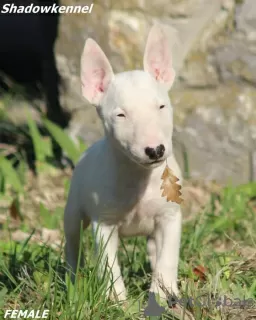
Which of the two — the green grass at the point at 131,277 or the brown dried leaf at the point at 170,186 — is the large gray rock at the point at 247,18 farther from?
the brown dried leaf at the point at 170,186

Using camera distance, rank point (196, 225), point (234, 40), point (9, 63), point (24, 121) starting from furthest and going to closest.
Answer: point (9, 63) < point (24, 121) < point (234, 40) < point (196, 225)

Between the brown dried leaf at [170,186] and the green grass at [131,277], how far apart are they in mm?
370

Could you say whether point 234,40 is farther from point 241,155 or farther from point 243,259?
point 243,259

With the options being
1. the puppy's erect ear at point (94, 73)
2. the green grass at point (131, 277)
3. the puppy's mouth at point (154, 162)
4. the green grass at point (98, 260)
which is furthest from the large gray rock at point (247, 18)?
the puppy's mouth at point (154, 162)

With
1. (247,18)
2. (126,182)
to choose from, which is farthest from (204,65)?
(126,182)

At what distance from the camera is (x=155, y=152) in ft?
9.57

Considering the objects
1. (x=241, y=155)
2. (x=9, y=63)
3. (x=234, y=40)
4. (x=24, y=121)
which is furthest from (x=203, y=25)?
(x=9, y=63)

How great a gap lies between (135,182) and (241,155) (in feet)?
7.46

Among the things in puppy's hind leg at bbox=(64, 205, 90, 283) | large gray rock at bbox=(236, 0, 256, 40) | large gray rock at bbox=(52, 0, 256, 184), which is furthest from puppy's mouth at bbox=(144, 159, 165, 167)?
large gray rock at bbox=(236, 0, 256, 40)

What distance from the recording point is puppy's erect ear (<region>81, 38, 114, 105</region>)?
337 centimetres

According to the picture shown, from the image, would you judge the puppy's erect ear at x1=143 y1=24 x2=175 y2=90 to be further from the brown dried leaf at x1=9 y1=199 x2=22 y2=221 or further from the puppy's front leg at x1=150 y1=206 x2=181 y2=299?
the brown dried leaf at x1=9 y1=199 x2=22 y2=221

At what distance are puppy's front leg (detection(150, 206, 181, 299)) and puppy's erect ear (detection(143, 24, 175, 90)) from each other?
0.58 meters

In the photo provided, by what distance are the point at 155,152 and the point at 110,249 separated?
66 centimetres

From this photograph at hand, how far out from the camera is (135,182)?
338 cm
